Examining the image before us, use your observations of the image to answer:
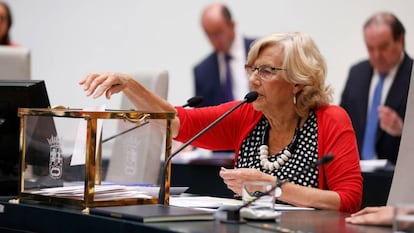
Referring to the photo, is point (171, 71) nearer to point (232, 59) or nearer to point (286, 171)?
point (232, 59)

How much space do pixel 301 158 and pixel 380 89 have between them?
261cm

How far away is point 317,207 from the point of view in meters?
2.53

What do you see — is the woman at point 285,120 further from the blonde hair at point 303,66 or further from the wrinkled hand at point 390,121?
the wrinkled hand at point 390,121

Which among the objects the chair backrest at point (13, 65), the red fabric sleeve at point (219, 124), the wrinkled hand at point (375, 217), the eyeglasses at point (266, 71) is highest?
the eyeglasses at point (266, 71)

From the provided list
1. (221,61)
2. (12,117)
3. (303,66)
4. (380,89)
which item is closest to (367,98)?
(380,89)

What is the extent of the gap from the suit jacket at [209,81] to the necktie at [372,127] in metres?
1.14

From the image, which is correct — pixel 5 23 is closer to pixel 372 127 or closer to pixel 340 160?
pixel 372 127

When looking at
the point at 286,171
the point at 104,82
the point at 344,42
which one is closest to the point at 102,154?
the point at 104,82

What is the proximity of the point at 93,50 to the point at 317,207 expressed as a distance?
3.93m

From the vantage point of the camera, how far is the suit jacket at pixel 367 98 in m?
4.98

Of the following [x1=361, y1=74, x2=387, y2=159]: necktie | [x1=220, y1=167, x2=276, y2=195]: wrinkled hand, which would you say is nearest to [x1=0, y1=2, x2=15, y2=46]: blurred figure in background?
[x1=361, y1=74, x2=387, y2=159]: necktie

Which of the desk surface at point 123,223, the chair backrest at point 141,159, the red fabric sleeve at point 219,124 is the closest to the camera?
the desk surface at point 123,223

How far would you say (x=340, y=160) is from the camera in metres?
2.68

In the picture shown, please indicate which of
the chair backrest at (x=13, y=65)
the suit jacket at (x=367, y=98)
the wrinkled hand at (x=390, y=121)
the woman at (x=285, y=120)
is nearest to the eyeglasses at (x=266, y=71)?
the woman at (x=285, y=120)
